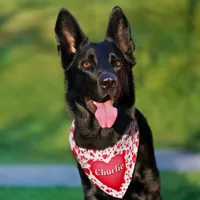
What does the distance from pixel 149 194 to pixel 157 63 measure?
422cm

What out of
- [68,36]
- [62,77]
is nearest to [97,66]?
[68,36]

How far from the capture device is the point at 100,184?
4.16 m

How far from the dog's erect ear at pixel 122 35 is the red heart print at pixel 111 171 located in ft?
2.33

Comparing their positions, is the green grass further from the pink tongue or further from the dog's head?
the pink tongue

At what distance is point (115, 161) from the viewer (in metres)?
4.21

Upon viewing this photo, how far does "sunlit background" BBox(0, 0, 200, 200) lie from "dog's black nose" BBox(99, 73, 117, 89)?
2.67 m

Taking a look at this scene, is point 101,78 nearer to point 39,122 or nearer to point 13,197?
point 13,197

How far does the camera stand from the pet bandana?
411cm

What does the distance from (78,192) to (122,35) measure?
6.25 ft

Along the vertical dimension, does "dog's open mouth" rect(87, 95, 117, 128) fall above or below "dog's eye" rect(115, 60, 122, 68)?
below

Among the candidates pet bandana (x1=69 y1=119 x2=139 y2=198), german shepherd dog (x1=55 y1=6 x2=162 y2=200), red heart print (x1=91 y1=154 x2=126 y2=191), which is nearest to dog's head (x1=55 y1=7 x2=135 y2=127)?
german shepherd dog (x1=55 y1=6 x2=162 y2=200)

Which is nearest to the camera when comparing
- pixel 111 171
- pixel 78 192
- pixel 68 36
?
pixel 68 36

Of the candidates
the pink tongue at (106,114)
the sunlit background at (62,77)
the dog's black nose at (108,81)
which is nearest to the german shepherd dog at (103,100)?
the pink tongue at (106,114)

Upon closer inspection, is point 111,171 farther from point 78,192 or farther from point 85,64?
point 78,192
